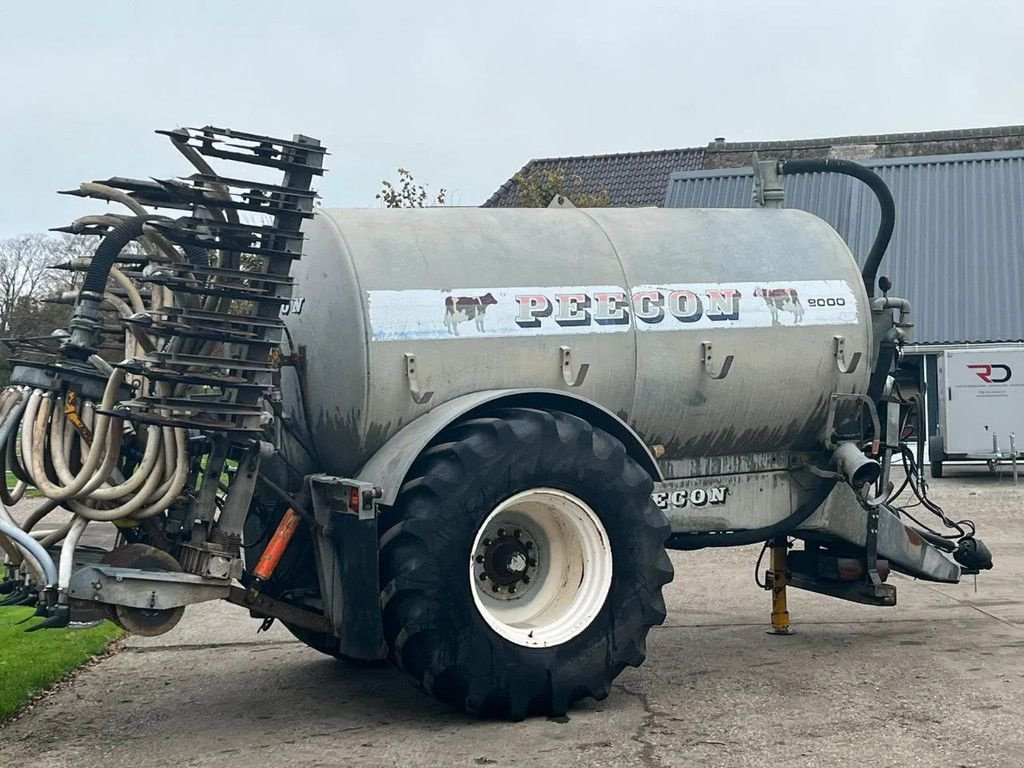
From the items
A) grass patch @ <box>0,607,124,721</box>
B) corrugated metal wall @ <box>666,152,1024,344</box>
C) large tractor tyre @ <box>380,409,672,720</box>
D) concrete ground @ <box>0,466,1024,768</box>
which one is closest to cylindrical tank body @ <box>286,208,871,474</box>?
large tractor tyre @ <box>380,409,672,720</box>

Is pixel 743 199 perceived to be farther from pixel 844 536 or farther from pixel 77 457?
pixel 77 457

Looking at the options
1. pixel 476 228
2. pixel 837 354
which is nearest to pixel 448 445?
pixel 476 228

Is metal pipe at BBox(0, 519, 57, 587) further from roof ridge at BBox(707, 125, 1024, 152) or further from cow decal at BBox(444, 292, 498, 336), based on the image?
roof ridge at BBox(707, 125, 1024, 152)

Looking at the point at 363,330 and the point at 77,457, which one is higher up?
the point at 363,330

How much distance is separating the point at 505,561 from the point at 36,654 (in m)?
3.71

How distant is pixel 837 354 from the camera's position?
847 centimetres

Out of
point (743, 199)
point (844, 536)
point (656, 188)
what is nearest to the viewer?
point (844, 536)

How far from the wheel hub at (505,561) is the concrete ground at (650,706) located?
683 mm

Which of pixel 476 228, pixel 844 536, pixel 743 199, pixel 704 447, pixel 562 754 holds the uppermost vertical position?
pixel 743 199

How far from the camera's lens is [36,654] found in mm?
9273

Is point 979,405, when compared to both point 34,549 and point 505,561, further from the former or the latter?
point 34,549

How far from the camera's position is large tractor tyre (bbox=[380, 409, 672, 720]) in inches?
265

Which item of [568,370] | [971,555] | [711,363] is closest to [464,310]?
[568,370]

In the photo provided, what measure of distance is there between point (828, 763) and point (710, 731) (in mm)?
738
